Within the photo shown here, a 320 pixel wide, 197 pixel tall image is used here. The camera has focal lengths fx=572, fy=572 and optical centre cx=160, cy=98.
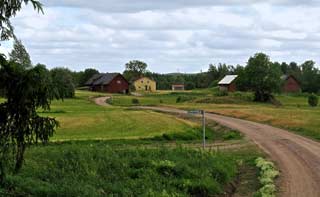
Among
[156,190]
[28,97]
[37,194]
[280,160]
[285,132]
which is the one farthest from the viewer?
[285,132]

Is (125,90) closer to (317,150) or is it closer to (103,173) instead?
(317,150)

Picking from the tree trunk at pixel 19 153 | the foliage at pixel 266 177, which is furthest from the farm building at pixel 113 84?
the tree trunk at pixel 19 153

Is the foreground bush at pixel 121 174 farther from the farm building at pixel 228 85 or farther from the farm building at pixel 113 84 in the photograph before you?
the farm building at pixel 113 84

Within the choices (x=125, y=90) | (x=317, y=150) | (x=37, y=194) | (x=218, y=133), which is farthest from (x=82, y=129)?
(x=125, y=90)

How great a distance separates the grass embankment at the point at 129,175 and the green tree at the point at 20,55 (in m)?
3.82

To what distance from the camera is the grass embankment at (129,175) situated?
55.1ft

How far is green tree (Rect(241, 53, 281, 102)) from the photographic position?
356ft

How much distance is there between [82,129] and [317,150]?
71.3 ft

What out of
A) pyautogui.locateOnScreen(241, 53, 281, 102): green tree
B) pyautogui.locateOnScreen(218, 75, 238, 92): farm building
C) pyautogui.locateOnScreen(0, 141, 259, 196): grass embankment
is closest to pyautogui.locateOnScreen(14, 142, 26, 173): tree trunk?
pyautogui.locateOnScreen(0, 141, 259, 196): grass embankment

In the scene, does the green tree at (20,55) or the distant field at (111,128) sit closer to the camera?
the green tree at (20,55)

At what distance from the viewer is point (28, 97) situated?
10547 mm

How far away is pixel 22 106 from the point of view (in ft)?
34.6

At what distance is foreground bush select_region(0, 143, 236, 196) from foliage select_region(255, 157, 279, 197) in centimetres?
133

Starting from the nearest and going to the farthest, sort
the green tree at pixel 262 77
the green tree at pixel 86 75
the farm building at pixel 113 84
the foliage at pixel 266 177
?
the foliage at pixel 266 177 < the green tree at pixel 262 77 < the farm building at pixel 113 84 < the green tree at pixel 86 75
